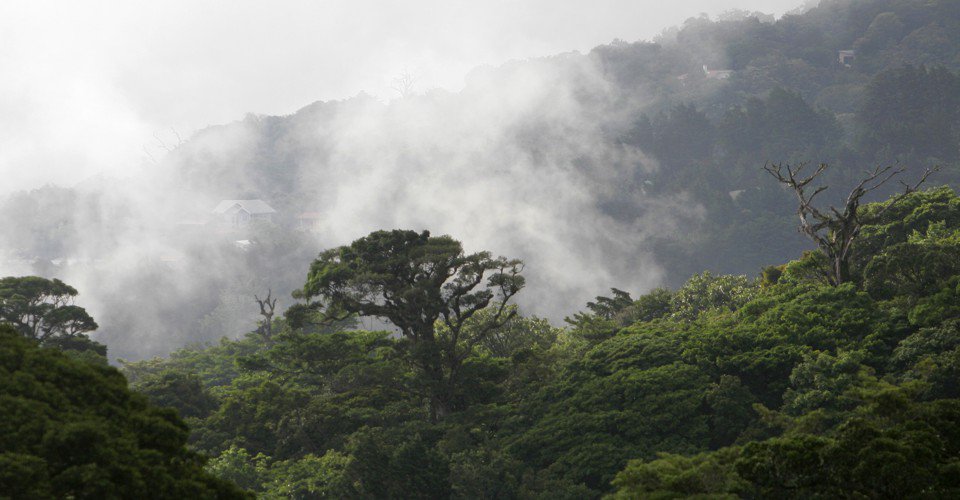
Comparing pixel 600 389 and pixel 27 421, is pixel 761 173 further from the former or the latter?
pixel 27 421

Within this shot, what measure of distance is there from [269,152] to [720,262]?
84.1 metres

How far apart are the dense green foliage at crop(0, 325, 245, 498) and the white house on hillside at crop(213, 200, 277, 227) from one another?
353 ft

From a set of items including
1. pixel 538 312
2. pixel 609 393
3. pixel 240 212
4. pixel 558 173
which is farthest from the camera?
pixel 240 212

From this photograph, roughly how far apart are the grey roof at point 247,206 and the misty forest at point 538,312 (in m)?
0.46

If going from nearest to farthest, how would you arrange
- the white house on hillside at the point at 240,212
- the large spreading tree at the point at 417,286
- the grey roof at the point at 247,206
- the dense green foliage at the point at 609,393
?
the dense green foliage at the point at 609,393 → the large spreading tree at the point at 417,286 → the white house on hillside at the point at 240,212 → the grey roof at the point at 247,206

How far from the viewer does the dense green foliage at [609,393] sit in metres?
24.4

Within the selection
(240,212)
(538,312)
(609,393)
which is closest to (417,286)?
(609,393)

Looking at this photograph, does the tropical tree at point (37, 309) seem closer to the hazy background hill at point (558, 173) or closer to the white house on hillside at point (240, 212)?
the hazy background hill at point (558, 173)

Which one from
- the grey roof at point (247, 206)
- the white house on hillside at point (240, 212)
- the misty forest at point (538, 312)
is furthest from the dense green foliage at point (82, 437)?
the grey roof at point (247, 206)

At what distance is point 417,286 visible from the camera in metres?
31.7

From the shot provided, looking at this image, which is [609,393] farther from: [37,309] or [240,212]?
[240,212]

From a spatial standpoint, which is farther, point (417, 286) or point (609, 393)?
point (417, 286)

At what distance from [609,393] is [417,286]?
24.7 feet

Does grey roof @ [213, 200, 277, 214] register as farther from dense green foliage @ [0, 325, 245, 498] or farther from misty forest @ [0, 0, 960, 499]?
dense green foliage @ [0, 325, 245, 498]
